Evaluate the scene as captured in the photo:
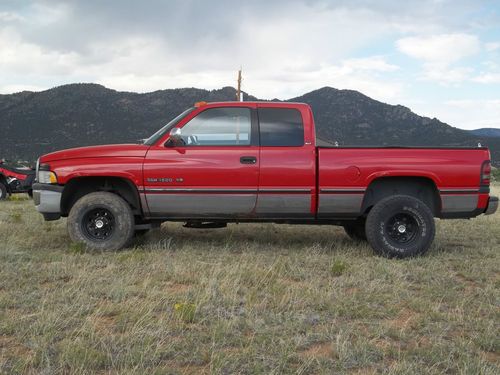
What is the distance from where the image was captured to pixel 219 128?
21.1ft

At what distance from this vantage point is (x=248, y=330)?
3613 mm

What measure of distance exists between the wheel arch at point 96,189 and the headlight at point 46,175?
181mm

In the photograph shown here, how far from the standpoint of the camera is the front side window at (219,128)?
20.9 ft

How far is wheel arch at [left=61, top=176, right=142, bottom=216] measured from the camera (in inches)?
255

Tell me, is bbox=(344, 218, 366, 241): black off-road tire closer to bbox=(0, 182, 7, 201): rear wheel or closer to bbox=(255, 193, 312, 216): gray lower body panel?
bbox=(255, 193, 312, 216): gray lower body panel

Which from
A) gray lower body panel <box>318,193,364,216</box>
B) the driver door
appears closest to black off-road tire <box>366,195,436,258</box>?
gray lower body panel <box>318,193,364,216</box>

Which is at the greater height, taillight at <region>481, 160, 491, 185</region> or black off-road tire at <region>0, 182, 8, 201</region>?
taillight at <region>481, 160, 491, 185</region>

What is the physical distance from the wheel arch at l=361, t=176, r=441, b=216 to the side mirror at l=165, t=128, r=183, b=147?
7.95 feet

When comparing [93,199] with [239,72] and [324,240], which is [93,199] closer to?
[324,240]

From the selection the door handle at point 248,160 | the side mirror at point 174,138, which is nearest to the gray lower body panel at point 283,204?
the door handle at point 248,160

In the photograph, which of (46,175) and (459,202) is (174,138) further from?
(459,202)

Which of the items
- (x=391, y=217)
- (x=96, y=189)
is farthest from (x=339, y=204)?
(x=96, y=189)

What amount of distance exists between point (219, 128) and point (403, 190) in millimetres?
2489

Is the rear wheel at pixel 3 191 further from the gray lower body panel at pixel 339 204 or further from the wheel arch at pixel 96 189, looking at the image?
the gray lower body panel at pixel 339 204
